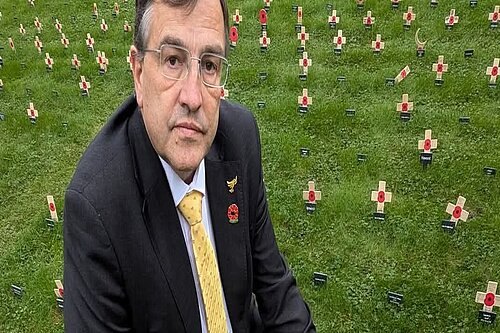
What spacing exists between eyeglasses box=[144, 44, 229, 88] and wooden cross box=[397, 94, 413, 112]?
3431 mm

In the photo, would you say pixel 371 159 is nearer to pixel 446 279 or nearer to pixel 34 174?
pixel 446 279

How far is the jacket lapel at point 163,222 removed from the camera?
1.49 metres

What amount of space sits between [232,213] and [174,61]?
0.57 metres

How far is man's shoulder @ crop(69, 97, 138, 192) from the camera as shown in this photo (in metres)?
1.42

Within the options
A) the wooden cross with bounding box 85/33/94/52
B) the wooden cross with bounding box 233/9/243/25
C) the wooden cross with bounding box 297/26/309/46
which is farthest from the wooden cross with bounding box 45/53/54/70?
the wooden cross with bounding box 297/26/309/46

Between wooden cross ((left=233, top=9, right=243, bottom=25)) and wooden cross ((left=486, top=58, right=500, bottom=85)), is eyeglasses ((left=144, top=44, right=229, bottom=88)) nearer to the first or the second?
wooden cross ((left=486, top=58, right=500, bottom=85))

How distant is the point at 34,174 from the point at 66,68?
2.02 m

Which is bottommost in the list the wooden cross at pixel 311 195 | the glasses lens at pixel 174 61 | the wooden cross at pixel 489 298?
the wooden cross at pixel 489 298

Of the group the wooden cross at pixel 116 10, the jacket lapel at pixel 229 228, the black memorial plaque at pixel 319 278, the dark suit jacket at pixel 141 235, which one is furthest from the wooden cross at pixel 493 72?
the wooden cross at pixel 116 10

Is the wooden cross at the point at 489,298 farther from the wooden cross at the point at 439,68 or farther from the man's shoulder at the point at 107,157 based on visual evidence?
the wooden cross at the point at 439,68

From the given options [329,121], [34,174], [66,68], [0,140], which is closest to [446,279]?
[329,121]

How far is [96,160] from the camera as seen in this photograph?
1448 millimetres

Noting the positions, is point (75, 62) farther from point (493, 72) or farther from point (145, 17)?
point (145, 17)

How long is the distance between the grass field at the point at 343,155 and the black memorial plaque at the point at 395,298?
0.04 metres
